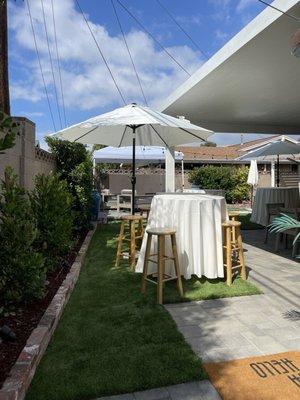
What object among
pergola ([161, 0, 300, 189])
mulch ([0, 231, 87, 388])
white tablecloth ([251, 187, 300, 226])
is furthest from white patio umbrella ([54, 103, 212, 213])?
white tablecloth ([251, 187, 300, 226])

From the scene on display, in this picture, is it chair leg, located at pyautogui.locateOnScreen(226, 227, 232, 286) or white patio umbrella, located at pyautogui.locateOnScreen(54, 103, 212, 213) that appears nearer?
chair leg, located at pyautogui.locateOnScreen(226, 227, 232, 286)

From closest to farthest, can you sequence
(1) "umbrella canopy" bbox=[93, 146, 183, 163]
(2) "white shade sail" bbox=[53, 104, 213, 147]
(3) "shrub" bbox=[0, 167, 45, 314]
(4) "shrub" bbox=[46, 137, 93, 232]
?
(3) "shrub" bbox=[0, 167, 45, 314] < (2) "white shade sail" bbox=[53, 104, 213, 147] < (4) "shrub" bbox=[46, 137, 93, 232] < (1) "umbrella canopy" bbox=[93, 146, 183, 163]

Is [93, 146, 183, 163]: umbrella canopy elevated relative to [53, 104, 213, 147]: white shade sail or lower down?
elevated

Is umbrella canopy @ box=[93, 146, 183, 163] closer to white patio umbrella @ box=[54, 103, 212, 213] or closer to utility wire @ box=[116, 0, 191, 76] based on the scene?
utility wire @ box=[116, 0, 191, 76]

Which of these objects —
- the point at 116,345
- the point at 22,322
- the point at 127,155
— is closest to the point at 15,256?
the point at 22,322

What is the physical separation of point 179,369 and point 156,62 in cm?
1816

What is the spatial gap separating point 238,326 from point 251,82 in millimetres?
4610

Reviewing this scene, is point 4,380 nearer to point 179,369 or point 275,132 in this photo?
point 179,369

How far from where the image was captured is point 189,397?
2453 mm

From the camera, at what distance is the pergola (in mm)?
4525

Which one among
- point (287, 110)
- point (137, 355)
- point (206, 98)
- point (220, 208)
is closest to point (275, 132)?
point (287, 110)

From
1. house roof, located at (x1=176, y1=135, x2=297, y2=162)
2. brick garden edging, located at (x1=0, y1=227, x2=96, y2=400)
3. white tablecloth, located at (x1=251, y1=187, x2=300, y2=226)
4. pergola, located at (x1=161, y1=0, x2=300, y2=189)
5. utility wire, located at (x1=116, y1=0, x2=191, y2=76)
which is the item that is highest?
utility wire, located at (x1=116, y1=0, x2=191, y2=76)

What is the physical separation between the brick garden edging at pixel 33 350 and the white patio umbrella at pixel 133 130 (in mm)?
2551

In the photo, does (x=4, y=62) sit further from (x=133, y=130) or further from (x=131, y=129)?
(x=131, y=129)
